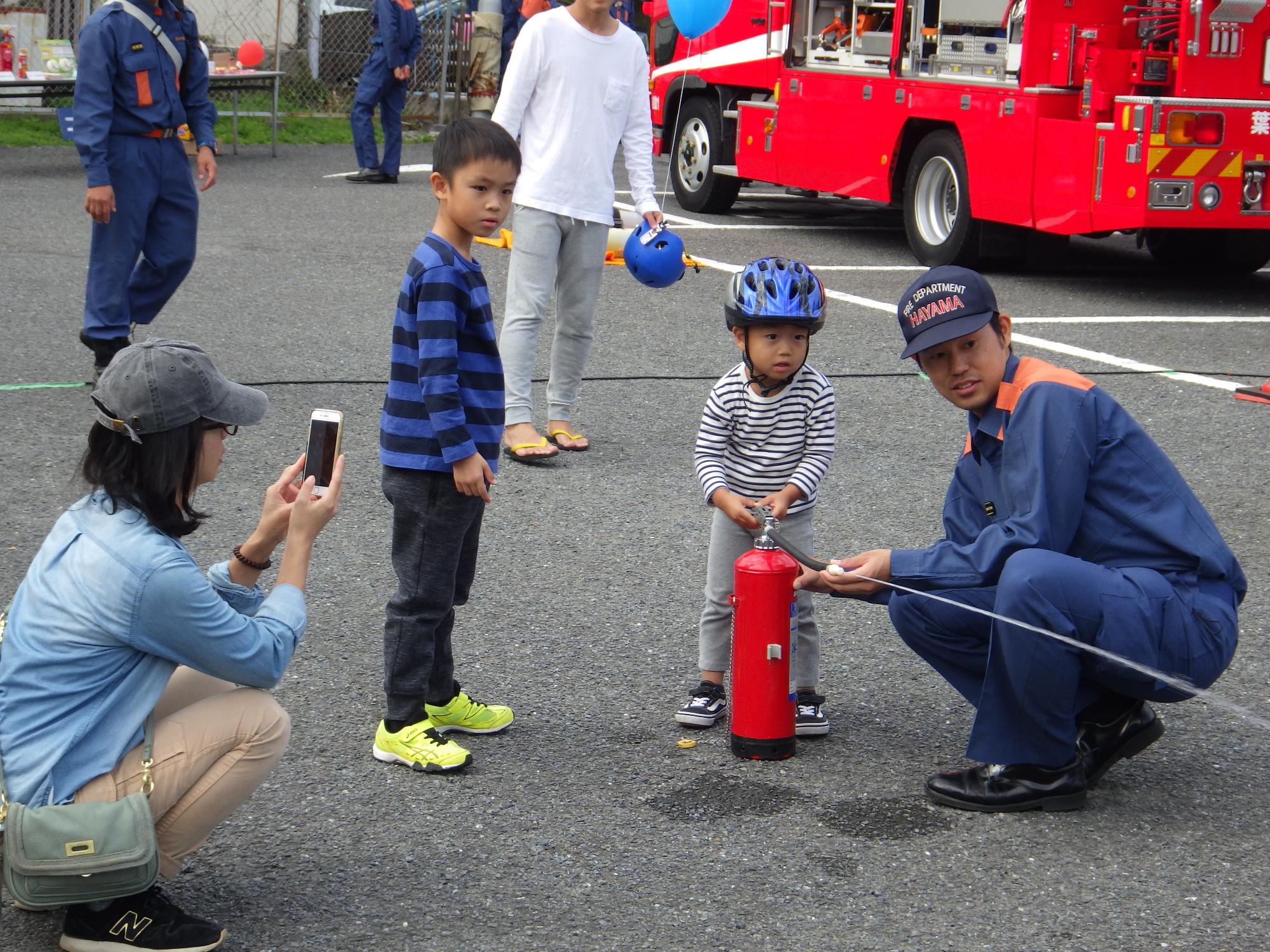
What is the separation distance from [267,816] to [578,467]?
2.98 metres

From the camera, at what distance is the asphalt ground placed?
9.99 ft

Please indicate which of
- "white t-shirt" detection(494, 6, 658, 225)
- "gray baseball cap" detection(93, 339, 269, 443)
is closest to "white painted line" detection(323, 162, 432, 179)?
"white t-shirt" detection(494, 6, 658, 225)

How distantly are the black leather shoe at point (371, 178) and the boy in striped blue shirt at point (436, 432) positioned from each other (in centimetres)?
1170

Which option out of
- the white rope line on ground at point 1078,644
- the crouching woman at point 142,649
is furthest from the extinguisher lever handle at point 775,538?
the crouching woman at point 142,649

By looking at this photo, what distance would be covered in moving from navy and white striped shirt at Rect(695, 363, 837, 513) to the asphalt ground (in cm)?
66

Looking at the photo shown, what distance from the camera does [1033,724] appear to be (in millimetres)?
3459

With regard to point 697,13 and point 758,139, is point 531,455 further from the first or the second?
point 758,139

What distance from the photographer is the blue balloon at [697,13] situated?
31.5 feet

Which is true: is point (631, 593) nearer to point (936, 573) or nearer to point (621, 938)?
point (936, 573)

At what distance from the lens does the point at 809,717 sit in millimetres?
3912

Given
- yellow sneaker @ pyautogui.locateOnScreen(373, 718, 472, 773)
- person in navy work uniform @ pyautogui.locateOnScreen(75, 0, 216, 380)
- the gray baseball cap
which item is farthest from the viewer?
person in navy work uniform @ pyautogui.locateOnScreen(75, 0, 216, 380)

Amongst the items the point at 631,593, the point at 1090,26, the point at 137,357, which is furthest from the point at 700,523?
the point at 1090,26

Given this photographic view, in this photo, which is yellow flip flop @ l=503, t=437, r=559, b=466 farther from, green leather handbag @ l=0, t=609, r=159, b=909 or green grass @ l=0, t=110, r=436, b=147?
green grass @ l=0, t=110, r=436, b=147

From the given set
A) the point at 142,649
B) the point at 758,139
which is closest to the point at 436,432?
the point at 142,649
